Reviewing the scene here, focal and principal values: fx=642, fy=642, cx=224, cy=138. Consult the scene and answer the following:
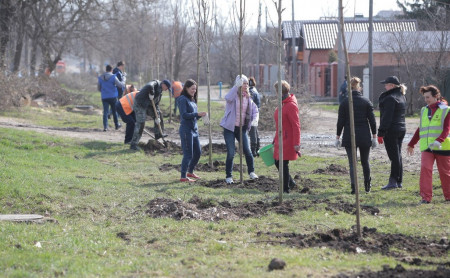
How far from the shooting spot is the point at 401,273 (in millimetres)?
5410

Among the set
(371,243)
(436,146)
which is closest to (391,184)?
(436,146)

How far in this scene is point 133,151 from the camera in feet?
49.7

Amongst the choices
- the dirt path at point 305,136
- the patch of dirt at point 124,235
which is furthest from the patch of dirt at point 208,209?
the dirt path at point 305,136

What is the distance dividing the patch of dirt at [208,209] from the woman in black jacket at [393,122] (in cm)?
230

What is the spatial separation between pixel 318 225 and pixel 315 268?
6.46 feet

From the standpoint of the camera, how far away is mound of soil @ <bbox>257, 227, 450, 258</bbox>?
639 centimetres

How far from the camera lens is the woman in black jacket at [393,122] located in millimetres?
10227

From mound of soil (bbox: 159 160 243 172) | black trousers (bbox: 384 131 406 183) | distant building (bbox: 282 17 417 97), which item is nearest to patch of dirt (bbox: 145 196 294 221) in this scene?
black trousers (bbox: 384 131 406 183)

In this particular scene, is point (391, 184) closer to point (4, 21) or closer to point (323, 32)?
point (4, 21)

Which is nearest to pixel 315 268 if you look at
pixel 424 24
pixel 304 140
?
pixel 304 140

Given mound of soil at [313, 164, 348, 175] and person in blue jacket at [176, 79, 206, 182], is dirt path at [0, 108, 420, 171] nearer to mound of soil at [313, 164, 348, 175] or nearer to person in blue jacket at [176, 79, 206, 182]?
mound of soil at [313, 164, 348, 175]

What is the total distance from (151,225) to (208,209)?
1.05m

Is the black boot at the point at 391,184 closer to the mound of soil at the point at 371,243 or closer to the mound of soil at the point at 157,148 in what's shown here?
the mound of soil at the point at 371,243

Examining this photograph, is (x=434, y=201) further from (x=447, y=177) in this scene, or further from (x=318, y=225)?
(x=318, y=225)
